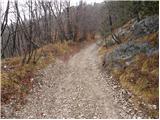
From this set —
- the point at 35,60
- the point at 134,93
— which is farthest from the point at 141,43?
the point at 35,60

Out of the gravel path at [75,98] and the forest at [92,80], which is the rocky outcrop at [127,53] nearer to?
the forest at [92,80]

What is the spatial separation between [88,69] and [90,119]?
9.61m

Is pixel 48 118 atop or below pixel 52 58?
below

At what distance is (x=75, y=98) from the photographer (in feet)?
52.3

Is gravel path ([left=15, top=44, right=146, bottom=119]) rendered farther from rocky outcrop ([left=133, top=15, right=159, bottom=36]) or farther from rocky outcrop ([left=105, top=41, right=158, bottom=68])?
rocky outcrop ([left=133, top=15, right=159, bottom=36])

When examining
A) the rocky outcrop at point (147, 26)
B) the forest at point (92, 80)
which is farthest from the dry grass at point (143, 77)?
the rocky outcrop at point (147, 26)

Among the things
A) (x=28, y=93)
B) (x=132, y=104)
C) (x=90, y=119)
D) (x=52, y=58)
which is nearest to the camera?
(x=90, y=119)

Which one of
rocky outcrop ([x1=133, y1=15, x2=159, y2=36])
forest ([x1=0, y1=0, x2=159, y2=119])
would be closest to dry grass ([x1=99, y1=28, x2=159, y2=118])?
forest ([x1=0, y1=0, x2=159, y2=119])

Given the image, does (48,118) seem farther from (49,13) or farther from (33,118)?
(49,13)

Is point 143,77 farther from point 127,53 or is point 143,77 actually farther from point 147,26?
point 147,26

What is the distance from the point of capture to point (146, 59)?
18250 millimetres

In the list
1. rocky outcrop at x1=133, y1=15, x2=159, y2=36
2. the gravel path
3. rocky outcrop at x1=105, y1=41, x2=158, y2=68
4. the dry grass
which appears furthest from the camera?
rocky outcrop at x1=133, y1=15, x2=159, y2=36

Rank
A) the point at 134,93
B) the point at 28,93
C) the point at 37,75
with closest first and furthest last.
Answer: the point at 134,93 → the point at 28,93 → the point at 37,75

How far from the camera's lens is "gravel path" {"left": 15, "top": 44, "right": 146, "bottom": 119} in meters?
14.0
